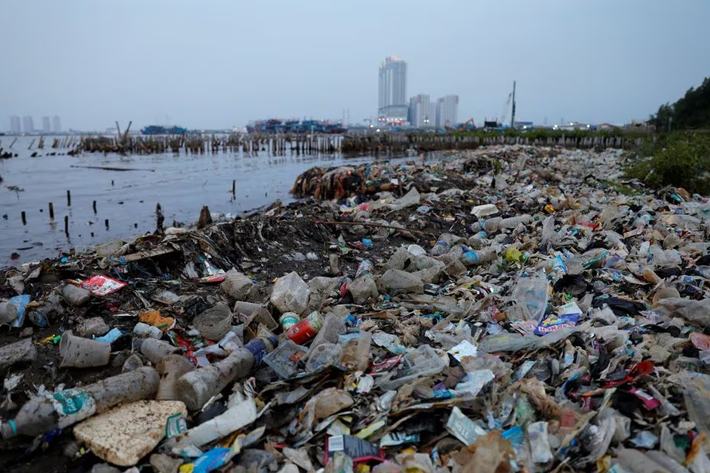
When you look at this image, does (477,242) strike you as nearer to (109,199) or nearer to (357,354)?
(357,354)

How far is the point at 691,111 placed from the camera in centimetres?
3297

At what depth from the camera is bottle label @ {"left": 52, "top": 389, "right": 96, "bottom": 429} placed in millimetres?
2273

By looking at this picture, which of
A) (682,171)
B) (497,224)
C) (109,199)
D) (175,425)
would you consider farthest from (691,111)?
(175,425)

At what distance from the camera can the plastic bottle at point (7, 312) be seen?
3203mm

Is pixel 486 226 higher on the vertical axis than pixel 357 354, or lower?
higher

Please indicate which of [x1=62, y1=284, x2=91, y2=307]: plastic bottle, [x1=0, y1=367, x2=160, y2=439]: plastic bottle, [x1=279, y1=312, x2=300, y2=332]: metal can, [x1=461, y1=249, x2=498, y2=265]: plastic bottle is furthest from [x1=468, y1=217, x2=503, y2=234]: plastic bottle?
[x1=0, y1=367, x2=160, y2=439]: plastic bottle

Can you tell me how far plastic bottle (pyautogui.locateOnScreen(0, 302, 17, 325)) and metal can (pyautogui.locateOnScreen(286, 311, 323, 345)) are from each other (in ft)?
6.45

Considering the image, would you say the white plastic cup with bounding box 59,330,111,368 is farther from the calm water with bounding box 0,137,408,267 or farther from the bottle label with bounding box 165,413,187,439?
the calm water with bounding box 0,137,408,267

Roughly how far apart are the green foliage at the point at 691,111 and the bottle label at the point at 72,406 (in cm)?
3727

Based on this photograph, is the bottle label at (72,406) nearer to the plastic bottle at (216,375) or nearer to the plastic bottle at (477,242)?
the plastic bottle at (216,375)

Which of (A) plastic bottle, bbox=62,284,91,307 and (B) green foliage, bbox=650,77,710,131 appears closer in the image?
(A) plastic bottle, bbox=62,284,91,307

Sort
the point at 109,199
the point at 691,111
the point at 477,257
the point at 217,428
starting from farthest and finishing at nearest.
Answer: the point at 691,111 < the point at 109,199 < the point at 477,257 < the point at 217,428

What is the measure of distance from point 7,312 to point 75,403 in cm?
140

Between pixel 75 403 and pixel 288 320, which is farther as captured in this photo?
pixel 288 320
